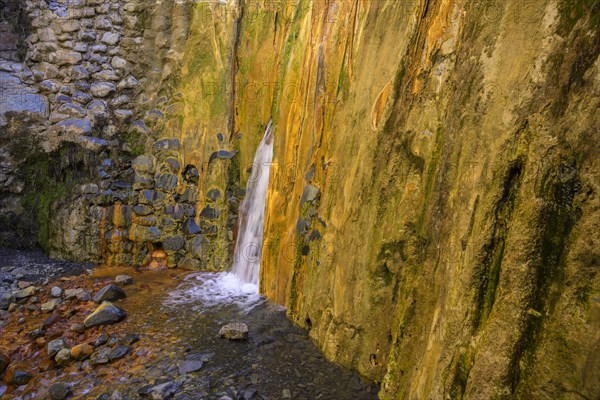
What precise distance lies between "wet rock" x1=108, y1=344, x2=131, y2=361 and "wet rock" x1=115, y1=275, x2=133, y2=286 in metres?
1.56

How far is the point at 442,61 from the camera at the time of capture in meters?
2.40

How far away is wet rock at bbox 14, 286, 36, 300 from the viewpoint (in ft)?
14.0

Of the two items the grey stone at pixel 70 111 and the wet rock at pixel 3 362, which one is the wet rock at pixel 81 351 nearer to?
the wet rock at pixel 3 362

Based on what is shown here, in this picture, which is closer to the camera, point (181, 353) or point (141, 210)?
point (181, 353)

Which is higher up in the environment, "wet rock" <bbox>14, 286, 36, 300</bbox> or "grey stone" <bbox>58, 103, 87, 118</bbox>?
"grey stone" <bbox>58, 103, 87, 118</bbox>

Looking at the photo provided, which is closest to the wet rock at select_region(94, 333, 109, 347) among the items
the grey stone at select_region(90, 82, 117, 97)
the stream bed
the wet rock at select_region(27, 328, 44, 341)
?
the stream bed

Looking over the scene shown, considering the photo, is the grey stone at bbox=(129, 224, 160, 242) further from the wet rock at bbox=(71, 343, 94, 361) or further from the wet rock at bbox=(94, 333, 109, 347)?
the wet rock at bbox=(71, 343, 94, 361)

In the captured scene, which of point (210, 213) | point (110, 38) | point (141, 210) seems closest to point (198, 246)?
point (210, 213)

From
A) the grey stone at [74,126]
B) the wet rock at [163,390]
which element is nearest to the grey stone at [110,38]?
the grey stone at [74,126]

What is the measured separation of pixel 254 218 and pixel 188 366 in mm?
2216

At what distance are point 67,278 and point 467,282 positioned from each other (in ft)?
15.8

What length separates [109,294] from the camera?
4.31m

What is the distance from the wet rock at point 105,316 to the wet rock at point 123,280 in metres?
0.86

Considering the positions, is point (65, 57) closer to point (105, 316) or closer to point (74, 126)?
point (74, 126)
